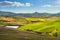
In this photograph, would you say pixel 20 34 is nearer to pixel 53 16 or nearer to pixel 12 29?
→ pixel 12 29

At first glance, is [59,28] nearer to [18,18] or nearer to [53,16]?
[53,16]

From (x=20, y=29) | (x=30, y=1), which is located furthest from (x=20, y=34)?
(x=30, y=1)

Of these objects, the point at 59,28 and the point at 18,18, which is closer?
the point at 59,28

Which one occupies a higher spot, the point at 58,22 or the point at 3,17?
the point at 3,17

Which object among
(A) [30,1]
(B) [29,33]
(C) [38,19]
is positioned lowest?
(B) [29,33]

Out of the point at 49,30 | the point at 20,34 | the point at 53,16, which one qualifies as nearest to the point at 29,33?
the point at 20,34

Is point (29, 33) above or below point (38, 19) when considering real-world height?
below
